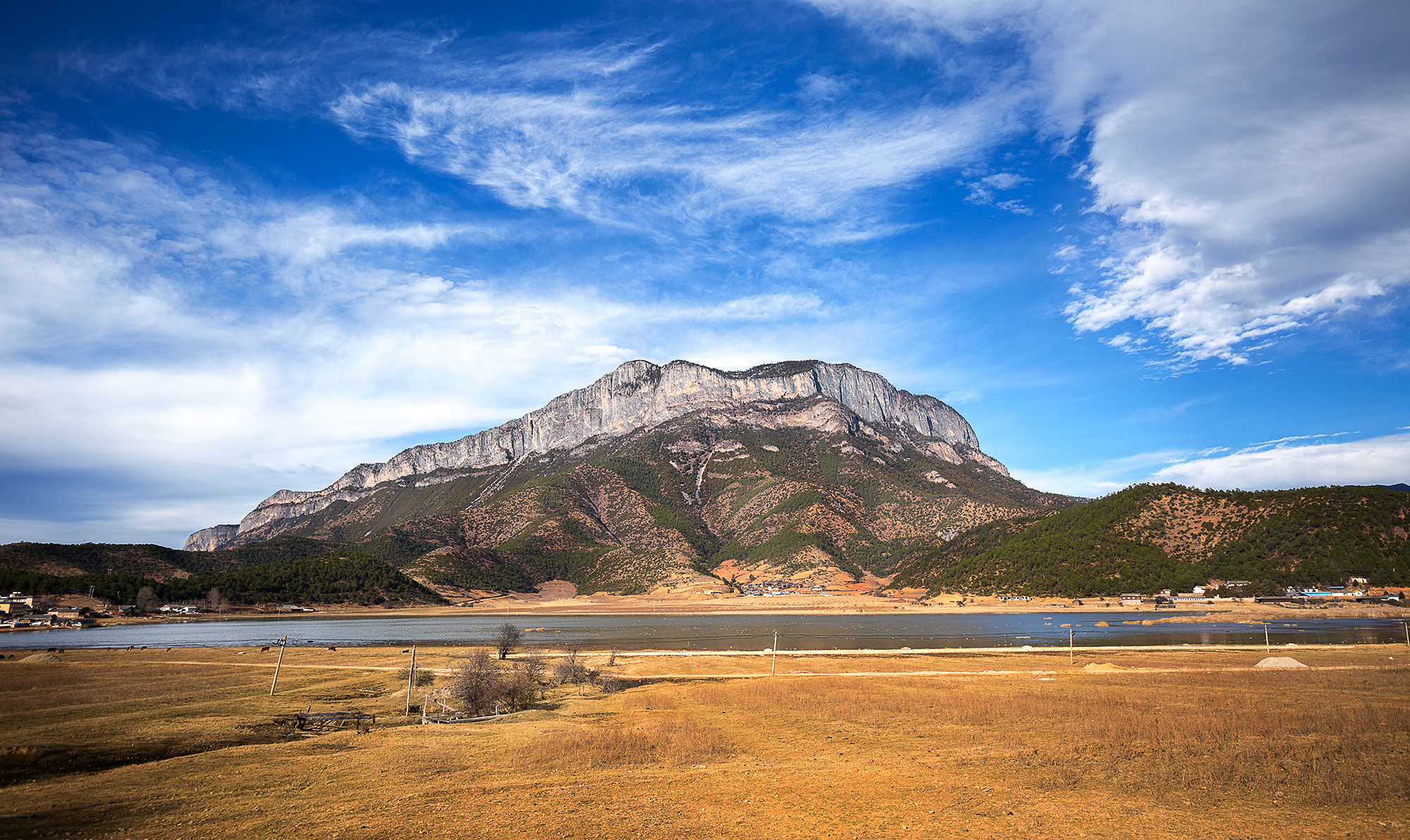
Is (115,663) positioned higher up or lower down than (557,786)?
lower down

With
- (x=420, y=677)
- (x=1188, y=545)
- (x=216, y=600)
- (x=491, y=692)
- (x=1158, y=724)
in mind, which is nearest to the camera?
(x=1158, y=724)

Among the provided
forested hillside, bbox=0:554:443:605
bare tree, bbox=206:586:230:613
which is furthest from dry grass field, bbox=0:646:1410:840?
forested hillside, bbox=0:554:443:605

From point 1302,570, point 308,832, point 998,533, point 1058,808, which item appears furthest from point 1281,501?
point 308,832

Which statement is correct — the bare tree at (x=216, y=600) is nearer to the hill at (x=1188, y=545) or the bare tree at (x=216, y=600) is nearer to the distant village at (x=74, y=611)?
the distant village at (x=74, y=611)

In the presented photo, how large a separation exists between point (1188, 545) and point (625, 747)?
15220 centimetres

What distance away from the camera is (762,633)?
85.2 metres

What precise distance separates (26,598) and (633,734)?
156309mm

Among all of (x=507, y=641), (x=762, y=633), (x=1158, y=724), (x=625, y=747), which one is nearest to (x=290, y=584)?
(x=762, y=633)

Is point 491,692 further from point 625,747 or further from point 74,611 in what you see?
point 74,611

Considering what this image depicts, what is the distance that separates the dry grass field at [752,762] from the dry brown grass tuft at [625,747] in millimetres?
117

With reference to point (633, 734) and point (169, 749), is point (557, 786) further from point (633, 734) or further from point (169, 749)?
point (169, 749)

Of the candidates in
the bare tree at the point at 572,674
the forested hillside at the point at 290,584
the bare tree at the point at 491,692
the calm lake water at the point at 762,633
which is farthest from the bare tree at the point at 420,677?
the forested hillside at the point at 290,584

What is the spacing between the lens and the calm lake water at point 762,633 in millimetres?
65375

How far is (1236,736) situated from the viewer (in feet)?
64.7
